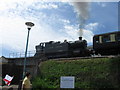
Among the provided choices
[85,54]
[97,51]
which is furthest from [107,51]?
[85,54]

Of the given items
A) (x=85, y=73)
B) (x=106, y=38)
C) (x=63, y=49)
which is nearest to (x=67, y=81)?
(x=85, y=73)

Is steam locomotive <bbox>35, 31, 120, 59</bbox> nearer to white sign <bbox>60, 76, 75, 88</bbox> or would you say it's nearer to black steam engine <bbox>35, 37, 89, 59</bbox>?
black steam engine <bbox>35, 37, 89, 59</bbox>

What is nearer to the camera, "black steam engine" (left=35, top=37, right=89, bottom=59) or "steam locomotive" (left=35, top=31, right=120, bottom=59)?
"steam locomotive" (left=35, top=31, right=120, bottom=59)

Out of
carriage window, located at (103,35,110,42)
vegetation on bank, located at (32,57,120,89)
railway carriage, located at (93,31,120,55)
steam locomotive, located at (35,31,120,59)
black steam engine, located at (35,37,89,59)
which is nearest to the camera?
vegetation on bank, located at (32,57,120,89)

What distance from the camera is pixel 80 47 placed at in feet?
84.4

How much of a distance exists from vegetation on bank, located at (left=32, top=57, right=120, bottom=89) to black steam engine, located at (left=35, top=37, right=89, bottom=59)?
2661 mm

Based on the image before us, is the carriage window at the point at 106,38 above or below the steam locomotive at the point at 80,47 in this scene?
above

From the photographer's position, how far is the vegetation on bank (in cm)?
1891

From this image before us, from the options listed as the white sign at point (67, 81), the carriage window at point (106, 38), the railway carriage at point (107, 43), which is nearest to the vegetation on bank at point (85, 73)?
the railway carriage at point (107, 43)

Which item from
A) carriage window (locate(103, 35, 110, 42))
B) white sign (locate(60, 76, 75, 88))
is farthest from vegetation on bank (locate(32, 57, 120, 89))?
carriage window (locate(103, 35, 110, 42))

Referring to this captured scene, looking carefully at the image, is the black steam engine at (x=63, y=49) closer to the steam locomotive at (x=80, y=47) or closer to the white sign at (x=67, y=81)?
Result: the steam locomotive at (x=80, y=47)

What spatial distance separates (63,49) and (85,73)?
266 inches

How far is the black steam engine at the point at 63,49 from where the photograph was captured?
25.6m

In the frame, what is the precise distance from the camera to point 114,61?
19.7 meters
